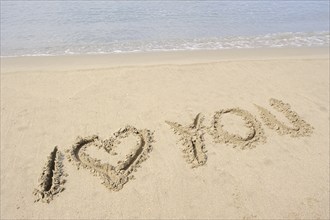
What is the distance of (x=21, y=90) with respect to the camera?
649 centimetres

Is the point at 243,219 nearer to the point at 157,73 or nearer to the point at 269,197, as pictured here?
the point at 269,197

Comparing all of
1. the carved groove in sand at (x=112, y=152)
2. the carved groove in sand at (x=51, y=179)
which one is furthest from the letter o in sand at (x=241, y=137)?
the carved groove in sand at (x=51, y=179)

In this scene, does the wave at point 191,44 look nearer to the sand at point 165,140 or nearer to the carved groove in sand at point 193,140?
the sand at point 165,140

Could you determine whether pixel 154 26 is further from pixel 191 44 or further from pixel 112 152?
pixel 112 152

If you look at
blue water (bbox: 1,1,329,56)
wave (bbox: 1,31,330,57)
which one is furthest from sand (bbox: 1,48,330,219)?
blue water (bbox: 1,1,329,56)

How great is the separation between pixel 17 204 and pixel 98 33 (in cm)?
624

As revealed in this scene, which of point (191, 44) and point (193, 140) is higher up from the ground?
point (191, 44)

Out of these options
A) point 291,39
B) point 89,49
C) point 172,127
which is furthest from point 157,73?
point 291,39

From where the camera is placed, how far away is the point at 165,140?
17.2 feet

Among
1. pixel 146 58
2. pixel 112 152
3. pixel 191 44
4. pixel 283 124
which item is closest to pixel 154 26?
pixel 191 44

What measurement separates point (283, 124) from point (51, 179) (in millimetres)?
3555

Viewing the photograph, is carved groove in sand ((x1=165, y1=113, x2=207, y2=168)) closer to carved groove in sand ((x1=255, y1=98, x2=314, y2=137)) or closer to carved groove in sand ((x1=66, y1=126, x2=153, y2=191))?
carved groove in sand ((x1=66, y1=126, x2=153, y2=191))

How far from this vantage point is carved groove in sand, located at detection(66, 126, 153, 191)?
4609mm

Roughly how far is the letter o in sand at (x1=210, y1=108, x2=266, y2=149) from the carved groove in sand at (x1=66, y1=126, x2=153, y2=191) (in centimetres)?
101
